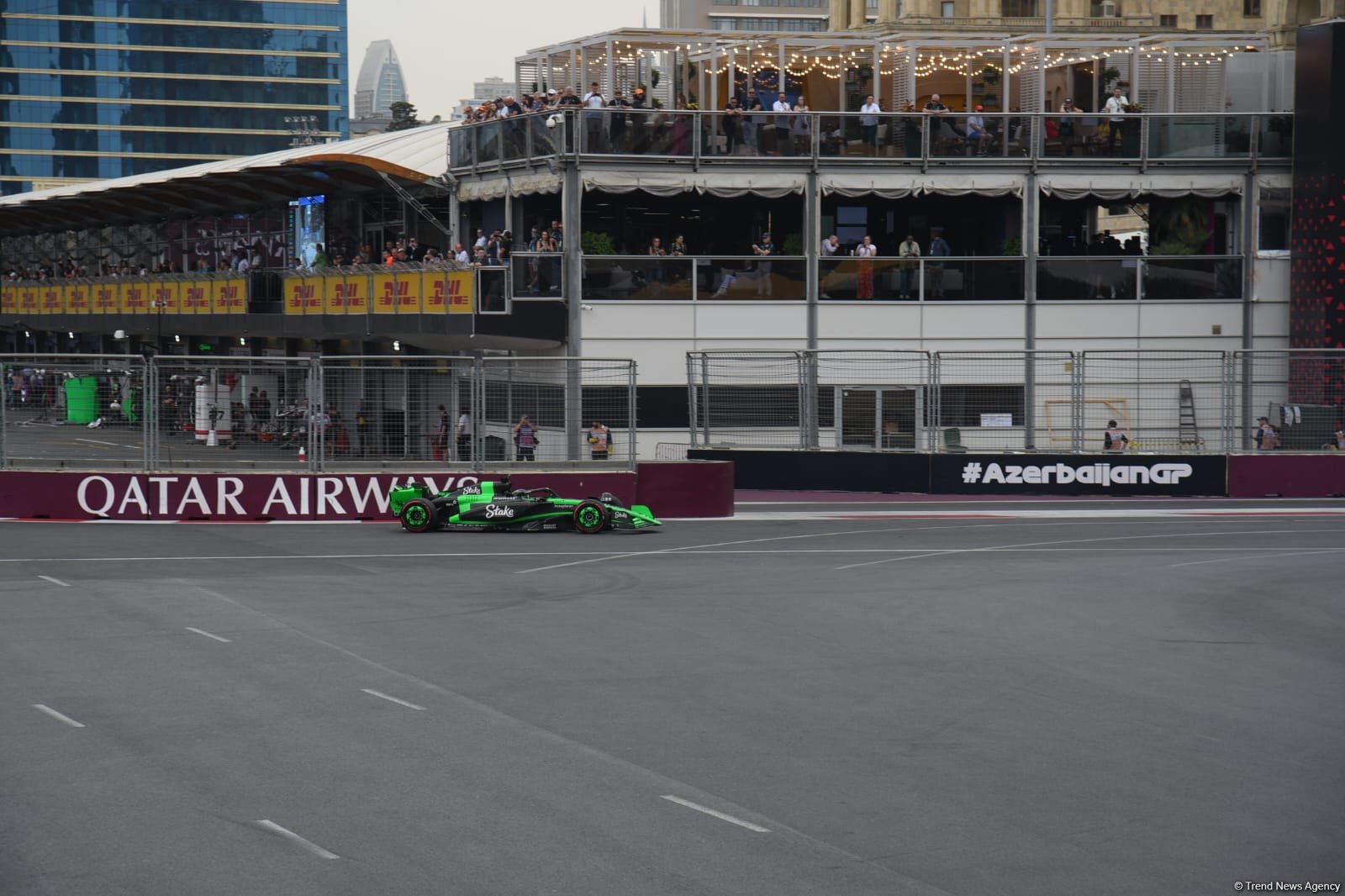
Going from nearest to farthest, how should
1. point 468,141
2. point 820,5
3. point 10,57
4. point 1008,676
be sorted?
point 1008,676 < point 468,141 < point 10,57 < point 820,5

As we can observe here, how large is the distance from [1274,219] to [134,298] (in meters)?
36.7

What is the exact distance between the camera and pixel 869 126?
3966 centimetres

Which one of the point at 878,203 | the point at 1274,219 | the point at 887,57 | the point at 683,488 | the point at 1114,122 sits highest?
the point at 887,57

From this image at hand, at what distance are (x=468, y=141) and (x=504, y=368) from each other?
16.7 meters

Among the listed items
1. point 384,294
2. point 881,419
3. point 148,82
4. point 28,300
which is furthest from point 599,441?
point 148,82

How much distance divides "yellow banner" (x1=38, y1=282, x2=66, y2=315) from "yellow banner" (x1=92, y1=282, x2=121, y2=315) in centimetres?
367

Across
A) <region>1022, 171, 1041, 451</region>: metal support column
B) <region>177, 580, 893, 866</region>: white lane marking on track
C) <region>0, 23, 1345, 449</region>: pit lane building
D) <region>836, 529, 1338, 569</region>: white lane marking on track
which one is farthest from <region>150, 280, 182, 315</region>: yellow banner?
<region>177, 580, 893, 866</region>: white lane marking on track

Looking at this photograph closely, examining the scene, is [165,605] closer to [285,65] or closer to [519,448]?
[519,448]

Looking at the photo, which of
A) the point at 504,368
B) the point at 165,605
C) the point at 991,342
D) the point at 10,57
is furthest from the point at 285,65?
the point at 165,605

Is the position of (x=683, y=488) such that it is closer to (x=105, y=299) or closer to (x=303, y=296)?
(x=303, y=296)

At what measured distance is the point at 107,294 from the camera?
5753cm

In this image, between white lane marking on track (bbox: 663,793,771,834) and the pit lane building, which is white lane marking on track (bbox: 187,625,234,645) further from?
the pit lane building

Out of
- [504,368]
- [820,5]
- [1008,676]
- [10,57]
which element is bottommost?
[1008,676]

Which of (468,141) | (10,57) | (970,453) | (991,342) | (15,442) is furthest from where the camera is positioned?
(10,57)
